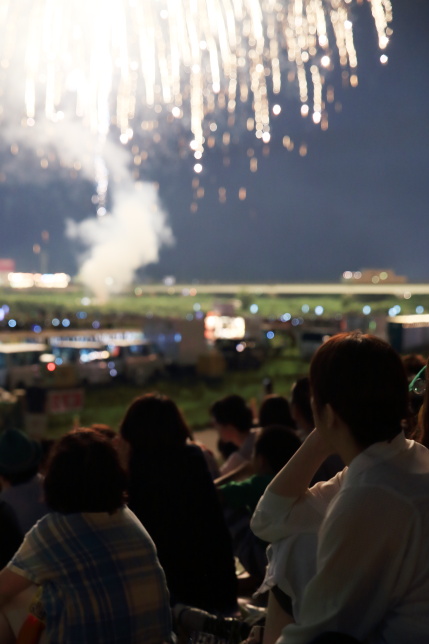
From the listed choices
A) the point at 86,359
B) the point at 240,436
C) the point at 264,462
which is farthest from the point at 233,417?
the point at 86,359

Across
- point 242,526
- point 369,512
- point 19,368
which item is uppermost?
point 369,512

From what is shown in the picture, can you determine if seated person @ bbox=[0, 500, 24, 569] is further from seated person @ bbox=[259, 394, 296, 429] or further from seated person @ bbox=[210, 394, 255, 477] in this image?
seated person @ bbox=[259, 394, 296, 429]

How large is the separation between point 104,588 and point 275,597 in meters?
0.77

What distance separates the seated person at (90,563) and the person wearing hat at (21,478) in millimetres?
1347

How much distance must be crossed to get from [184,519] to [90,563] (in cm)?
85

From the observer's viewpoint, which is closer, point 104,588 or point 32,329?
point 104,588

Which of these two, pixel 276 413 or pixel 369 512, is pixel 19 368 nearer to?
pixel 276 413

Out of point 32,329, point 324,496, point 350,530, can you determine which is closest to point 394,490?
point 350,530

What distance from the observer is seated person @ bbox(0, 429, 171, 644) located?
254cm

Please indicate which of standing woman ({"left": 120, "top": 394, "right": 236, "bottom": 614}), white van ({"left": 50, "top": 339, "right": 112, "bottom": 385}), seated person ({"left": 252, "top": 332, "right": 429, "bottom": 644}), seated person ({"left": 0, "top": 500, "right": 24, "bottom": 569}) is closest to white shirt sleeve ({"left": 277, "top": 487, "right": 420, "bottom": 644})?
seated person ({"left": 252, "top": 332, "right": 429, "bottom": 644})

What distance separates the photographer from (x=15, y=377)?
1900cm

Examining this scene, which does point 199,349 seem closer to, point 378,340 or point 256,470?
point 256,470

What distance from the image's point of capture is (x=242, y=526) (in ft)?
13.1

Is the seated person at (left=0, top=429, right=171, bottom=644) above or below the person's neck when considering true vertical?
above
